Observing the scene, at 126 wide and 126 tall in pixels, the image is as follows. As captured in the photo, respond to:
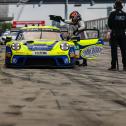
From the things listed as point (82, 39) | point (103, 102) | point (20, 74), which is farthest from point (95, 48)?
point (103, 102)

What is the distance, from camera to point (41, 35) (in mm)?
14297

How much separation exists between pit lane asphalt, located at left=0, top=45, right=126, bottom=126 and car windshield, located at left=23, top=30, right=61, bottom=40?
297 centimetres

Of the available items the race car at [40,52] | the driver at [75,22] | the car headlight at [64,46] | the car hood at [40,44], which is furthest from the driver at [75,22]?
the car headlight at [64,46]

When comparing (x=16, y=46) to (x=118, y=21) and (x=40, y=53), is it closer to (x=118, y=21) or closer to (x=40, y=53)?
(x=40, y=53)

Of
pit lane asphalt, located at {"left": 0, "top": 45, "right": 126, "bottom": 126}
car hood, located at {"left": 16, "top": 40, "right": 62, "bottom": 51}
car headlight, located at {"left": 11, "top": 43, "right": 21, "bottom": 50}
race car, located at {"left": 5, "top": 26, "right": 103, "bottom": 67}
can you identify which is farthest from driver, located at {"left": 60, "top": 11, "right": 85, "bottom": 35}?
pit lane asphalt, located at {"left": 0, "top": 45, "right": 126, "bottom": 126}

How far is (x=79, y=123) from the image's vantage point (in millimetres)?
5598

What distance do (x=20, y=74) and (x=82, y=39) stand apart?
391 cm

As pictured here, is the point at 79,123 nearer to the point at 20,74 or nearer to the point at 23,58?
the point at 20,74

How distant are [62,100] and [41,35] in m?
7.17

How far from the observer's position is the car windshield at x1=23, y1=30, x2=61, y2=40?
14.1 metres

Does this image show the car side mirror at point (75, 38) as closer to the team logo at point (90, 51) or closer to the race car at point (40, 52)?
the race car at point (40, 52)

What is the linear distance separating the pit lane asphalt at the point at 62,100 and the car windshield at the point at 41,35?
297 centimetres

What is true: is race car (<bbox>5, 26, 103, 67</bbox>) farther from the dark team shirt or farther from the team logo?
the dark team shirt

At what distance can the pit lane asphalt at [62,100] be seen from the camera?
577 cm
